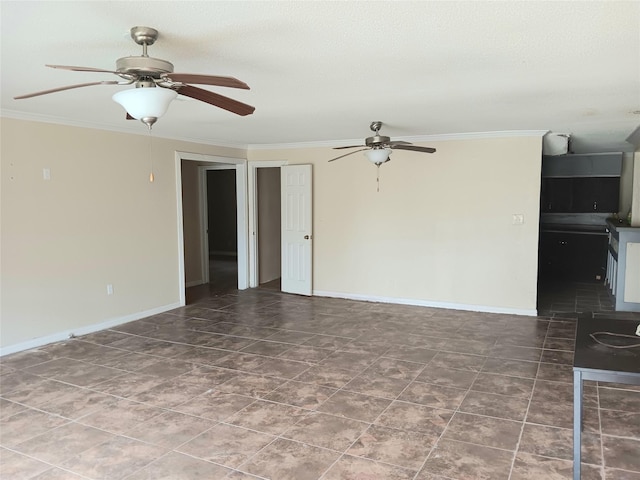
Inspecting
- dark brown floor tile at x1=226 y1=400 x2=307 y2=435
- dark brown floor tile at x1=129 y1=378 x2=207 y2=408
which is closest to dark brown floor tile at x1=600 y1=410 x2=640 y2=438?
dark brown floor tile at x1=226 y1=400 x2=307 y2=435

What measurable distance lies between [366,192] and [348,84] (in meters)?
3.49

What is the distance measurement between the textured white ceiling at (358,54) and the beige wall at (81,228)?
0.51m

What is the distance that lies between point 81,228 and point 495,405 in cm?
446

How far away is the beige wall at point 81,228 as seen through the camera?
4562mm

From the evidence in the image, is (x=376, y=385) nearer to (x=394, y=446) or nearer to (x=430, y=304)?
(x=394, y=446)

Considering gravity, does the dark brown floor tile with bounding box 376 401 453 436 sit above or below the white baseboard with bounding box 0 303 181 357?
below

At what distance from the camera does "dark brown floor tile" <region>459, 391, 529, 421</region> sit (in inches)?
129

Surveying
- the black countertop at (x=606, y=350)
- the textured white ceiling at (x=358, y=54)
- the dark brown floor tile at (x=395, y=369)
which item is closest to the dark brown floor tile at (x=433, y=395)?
the dark brown floor tile at (x=395, y=369)

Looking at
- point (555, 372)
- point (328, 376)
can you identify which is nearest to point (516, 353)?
point (555, 372)

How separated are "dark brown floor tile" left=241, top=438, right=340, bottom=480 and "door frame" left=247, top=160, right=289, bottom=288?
5035 millimetres

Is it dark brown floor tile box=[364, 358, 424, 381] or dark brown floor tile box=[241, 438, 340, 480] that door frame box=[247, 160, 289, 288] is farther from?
dark brown floor tile box=[241, 438, 340, 480]

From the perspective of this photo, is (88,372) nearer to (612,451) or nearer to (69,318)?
(69,318)

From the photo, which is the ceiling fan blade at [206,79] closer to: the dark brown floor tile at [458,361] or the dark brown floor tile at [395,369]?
the dark brown floor tile at [395,369]

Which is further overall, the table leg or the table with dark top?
the table leg
